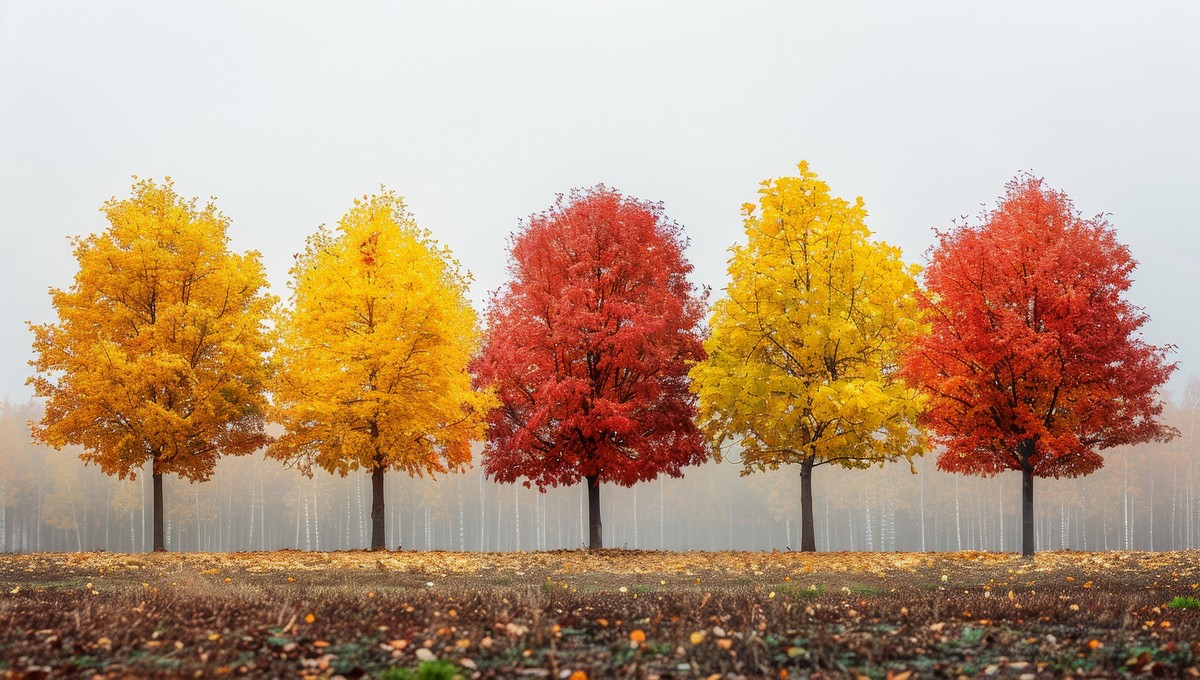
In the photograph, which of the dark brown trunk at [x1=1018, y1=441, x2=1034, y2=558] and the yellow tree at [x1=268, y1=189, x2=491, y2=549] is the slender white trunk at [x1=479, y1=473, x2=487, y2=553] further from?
the dark brown trunk at [x1=1018, y1=441, x2=1034, y2=558]

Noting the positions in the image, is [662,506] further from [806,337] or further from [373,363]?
[373,363]

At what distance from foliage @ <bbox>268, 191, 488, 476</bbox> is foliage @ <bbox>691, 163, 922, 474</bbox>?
7052mm

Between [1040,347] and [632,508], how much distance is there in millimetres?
68167

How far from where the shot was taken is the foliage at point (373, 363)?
26.1 metres

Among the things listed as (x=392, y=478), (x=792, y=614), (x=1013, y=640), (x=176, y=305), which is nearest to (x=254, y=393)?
(x=176, y=305)

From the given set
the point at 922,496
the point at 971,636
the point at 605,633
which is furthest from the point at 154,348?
the point at 922,496

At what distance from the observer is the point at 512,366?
2620 cm

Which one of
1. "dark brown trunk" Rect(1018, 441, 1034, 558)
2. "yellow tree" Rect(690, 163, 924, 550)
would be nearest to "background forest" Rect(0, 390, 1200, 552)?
"dark brown trunk" Rect(1018, 441, 1034, 558)

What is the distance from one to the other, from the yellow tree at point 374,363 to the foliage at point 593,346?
134 cm

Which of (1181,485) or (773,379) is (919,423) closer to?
(773,379)

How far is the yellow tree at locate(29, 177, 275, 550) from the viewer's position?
86.4 ft

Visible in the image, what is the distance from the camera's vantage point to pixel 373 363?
26.1 m

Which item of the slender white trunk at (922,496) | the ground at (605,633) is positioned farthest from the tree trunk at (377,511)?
the slender white trunk at (922,496)

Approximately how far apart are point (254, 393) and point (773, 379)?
15.2 m
